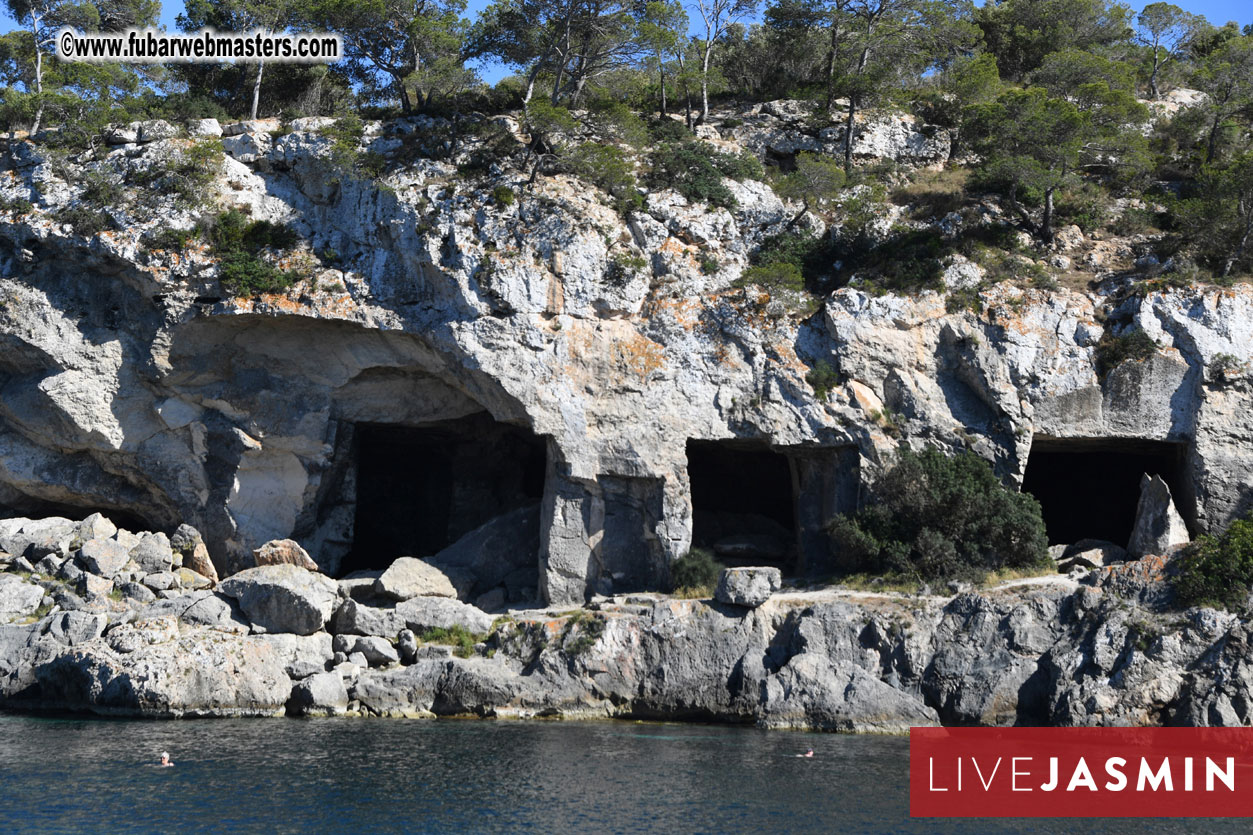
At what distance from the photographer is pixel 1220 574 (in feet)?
85.6

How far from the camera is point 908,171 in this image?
134 ft

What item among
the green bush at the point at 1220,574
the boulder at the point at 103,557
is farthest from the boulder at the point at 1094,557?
the boulder at the point at 103,557

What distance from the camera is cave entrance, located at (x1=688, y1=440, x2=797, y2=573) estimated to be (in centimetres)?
3653

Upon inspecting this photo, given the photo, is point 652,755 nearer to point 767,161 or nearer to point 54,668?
point 54,668

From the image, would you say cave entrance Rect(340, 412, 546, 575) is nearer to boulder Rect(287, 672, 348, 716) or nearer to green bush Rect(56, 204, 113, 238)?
green bush Rect(56, 204, 113, 238)

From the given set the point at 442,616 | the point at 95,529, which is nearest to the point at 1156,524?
the point at 442,616

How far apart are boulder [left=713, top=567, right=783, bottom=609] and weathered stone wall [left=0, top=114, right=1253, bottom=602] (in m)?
3.61

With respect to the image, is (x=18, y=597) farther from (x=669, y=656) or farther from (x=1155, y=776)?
(x=1155, y=776)

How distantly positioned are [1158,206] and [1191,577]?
16419mm

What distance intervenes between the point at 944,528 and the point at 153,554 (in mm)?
22516

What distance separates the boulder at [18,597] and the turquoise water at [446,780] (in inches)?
188

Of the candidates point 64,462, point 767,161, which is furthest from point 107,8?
point 767,161

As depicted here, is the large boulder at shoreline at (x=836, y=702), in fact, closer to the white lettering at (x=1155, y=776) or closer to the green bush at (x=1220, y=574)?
the white lettering at (x=1155, y=776)

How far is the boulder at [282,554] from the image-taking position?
107 ft
